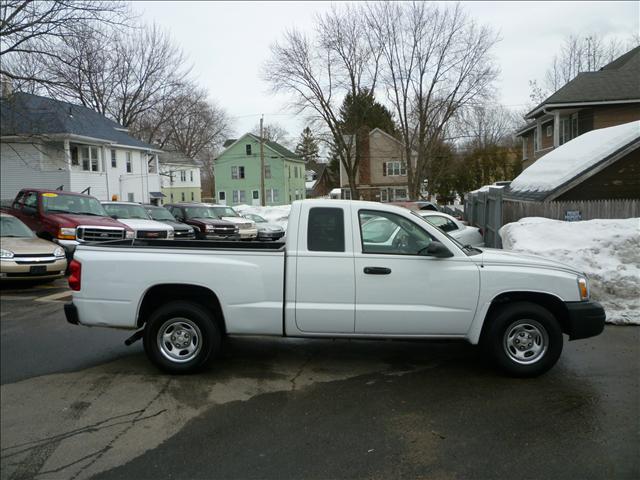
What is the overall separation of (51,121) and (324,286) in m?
24.0

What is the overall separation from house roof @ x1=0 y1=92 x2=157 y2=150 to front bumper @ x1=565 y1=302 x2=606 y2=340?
66.9 ft

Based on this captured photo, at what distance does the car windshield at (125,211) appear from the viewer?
16.1 meters

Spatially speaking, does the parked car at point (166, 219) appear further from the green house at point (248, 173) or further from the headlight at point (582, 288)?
the green house at point (248, 173)

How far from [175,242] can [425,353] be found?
126 inches

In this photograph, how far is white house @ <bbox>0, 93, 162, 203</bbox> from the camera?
23.4 meters

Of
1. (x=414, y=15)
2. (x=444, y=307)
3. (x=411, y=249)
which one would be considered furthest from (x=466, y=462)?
(x=414, y=15)

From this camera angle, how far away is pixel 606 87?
79.1ft

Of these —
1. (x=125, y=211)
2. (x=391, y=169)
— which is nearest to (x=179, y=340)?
(x=125, y=211)

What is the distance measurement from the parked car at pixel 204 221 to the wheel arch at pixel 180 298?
1301 cm

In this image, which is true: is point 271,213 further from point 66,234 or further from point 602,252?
point 602,252

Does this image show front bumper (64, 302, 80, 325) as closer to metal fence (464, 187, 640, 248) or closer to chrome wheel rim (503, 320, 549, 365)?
chrome wheel rim (503, 320, 549, 365)

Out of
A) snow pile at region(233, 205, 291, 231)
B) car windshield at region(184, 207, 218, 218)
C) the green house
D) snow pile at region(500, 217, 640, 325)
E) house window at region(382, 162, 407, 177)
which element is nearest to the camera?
snow pile at region(500, 217, 640, 325)

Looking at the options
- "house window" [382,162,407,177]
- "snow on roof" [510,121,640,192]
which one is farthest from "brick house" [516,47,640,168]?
"house window" [382,162,407,177]

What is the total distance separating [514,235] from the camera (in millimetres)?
9656
